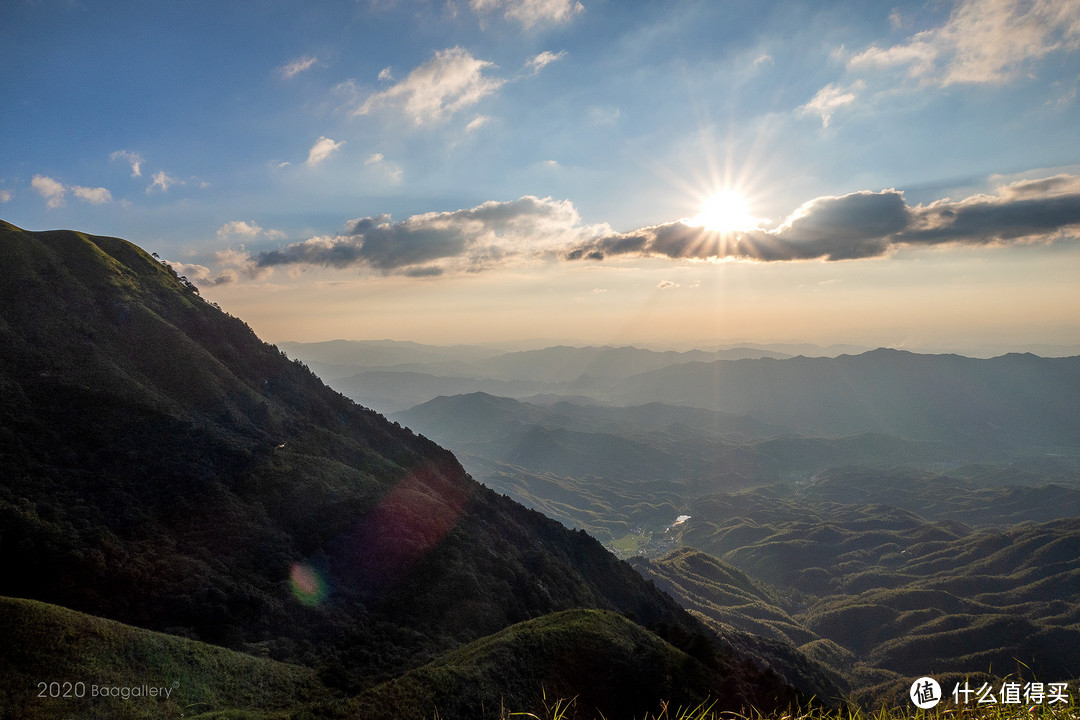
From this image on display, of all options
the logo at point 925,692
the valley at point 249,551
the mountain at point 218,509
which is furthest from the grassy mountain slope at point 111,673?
the logo at point 925,692

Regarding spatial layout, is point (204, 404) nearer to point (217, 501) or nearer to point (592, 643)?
point (217, 501)

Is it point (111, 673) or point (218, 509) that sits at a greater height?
point (218, 509)

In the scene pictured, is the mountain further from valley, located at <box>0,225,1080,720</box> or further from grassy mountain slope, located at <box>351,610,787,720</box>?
grassy mountain slope, located at <box>351,610,787,720</box>

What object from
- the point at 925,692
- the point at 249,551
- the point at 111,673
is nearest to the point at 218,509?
the point at 249,551

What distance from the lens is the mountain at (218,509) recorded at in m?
53.7

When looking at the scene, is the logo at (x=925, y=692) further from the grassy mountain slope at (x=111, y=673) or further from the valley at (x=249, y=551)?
the grassy mountain slope at (x=111, y=673)

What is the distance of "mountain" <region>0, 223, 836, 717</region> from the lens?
53688mm

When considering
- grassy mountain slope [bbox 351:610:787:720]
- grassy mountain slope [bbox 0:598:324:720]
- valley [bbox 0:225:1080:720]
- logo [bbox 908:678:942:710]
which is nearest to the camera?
logo [bbox 908:678:942:710]

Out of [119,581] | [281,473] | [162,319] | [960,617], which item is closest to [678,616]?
[281,473]

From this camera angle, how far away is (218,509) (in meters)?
69.9

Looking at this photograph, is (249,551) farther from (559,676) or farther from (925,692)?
(925,692)

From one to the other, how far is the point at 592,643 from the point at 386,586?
37.5m

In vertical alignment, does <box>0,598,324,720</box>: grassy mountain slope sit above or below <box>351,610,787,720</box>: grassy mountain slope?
above

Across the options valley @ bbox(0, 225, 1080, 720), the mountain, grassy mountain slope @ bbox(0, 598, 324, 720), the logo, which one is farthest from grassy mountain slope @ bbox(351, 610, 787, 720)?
the logo
